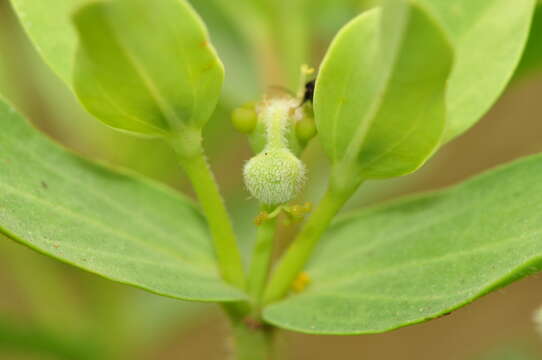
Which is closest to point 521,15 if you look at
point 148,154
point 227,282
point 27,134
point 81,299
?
point 227,282

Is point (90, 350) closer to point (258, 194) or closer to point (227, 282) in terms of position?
point (227, 282)

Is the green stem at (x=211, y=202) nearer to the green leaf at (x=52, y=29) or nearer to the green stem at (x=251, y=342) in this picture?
the green stem at (x=251, y=342)

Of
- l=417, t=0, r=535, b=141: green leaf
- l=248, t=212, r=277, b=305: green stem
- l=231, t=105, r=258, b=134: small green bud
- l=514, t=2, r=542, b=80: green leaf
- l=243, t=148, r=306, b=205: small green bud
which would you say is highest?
l=514, t=2, r=542, b=80: green leaf

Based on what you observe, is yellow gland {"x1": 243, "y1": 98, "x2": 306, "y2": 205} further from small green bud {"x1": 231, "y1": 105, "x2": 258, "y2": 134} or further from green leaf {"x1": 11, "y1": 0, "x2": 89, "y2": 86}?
green leaf {"x1": 11, "y1": 0, "x2": 89, "y2": 86}

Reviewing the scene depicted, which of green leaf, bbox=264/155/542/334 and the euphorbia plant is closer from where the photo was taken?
the euphorbia plant

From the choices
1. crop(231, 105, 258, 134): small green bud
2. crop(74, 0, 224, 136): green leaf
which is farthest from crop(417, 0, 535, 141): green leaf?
crop(74, 0, 224, 136): green leaf

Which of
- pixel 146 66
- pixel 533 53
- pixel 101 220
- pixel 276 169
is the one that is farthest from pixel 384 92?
pixel 533 53

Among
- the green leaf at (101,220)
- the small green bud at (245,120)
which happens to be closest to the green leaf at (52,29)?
the green leaf at (101,220)
